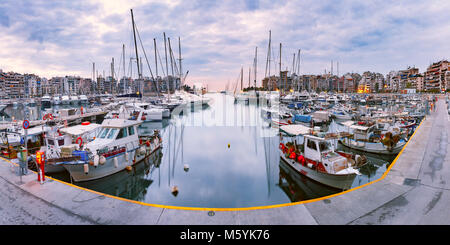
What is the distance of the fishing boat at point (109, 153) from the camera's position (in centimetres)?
1210

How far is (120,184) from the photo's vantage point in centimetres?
1288

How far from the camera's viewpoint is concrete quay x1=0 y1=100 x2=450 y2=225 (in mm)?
6594

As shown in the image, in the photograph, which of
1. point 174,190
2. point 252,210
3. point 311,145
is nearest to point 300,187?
point 311,145

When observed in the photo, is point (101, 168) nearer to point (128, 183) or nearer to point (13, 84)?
point (128, 183)

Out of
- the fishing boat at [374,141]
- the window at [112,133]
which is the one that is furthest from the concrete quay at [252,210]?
the fishing boat at [374,141]

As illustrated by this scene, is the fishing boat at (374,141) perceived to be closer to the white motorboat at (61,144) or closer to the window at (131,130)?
the window at (131,130)

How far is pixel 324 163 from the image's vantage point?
11.5 meters

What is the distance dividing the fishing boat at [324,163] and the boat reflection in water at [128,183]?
883 centimetres

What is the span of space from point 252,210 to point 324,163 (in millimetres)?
6058

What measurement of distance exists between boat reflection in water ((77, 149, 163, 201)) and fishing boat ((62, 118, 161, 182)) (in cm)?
36
